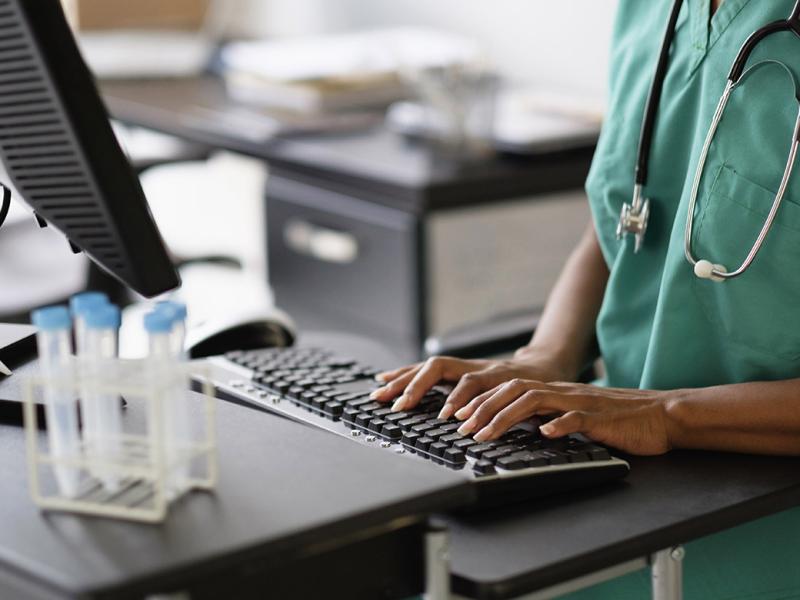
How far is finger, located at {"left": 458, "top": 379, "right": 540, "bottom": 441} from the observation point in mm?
1027

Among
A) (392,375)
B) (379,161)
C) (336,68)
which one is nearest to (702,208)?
(392,375)

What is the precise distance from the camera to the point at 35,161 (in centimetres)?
90

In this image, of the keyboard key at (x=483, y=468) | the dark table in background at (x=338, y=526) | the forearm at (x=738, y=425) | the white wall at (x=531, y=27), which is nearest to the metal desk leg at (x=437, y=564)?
the dark table in background at (x=338, y=526)

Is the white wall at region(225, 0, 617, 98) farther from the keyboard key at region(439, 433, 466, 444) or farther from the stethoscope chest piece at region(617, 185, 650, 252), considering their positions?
the keyboard key at region(439, 433, 466, 444)

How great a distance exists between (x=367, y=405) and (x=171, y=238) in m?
2.07

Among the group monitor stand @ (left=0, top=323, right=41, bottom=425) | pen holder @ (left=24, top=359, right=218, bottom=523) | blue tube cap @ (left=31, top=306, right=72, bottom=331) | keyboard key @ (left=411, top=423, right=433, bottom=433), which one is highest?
blue tube cap @ (left=31, top=306, right=72, bottom=331)

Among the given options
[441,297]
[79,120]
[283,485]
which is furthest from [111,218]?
[441,297]

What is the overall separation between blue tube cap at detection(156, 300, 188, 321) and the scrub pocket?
53 cm

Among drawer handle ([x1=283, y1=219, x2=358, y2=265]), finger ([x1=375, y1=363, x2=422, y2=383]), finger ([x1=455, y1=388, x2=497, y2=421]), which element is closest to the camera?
finger ([x1=455, y1=388, x2=497, y2=421])

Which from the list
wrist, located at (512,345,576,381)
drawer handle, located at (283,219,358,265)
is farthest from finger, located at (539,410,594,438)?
drawer handle, located at (283,219,358,265)

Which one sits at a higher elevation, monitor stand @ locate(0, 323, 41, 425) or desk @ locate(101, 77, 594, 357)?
monitor stand @ locate(0, 323, 41, 425)

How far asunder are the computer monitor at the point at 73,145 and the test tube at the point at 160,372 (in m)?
0.09

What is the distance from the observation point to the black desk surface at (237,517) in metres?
0.73

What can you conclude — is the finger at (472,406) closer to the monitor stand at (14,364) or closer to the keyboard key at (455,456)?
the keyboard key at (455,456)
